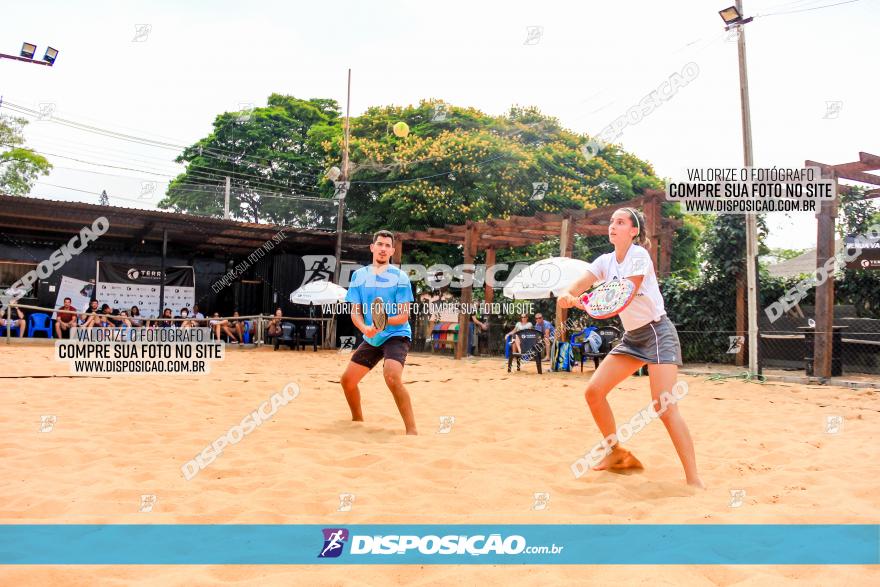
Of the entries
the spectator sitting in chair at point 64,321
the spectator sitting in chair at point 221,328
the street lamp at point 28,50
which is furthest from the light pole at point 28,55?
the spectator sitting in chair at point 221,328

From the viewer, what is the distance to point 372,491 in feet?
10.9

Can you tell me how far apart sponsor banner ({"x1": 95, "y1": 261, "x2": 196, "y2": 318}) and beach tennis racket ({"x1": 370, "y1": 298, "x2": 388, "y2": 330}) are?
1643 cm

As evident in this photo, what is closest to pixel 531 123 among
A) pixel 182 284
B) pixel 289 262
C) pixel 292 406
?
pixel 289 262

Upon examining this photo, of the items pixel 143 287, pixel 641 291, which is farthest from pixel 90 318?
pixel 641 291

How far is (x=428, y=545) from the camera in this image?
101 inches

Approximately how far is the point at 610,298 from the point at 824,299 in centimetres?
796

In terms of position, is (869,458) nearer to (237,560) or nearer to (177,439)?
(237,560)

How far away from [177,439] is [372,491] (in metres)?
2.10

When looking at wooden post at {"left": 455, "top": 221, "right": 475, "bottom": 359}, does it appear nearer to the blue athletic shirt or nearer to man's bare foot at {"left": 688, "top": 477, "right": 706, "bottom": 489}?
the blue athletic shirt

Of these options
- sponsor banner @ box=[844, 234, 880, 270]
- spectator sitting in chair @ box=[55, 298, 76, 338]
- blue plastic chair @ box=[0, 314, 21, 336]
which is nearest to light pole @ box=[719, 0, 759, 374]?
sponsor banner @ box=[844, 234, 880, 270]

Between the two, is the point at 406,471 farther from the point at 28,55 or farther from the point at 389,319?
the point at 28,55

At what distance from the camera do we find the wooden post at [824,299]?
32.3ft

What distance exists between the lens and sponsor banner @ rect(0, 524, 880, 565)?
2.41 meters

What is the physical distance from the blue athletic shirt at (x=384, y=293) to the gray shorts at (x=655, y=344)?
77.6 inches
